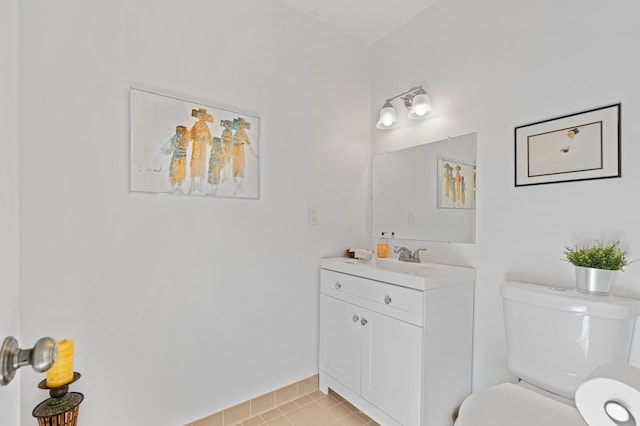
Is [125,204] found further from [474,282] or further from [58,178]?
[474,282]

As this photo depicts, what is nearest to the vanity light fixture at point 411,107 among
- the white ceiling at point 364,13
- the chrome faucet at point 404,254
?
the white ceiling at point 364,13

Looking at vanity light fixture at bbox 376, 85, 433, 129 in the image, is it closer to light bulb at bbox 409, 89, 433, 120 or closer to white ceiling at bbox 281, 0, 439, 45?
light bulb at bbox 409, 89, 433, 120

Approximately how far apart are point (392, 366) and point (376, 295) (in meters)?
0.35

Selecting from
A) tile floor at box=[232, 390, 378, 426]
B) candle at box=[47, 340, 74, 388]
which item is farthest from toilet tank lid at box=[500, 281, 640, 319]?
candle at box=[47, 340, 74, 388]

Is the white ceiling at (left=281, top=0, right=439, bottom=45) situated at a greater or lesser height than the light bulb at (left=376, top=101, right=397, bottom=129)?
greater

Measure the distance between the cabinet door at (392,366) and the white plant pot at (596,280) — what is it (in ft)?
2.17

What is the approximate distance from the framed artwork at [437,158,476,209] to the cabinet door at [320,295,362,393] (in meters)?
0.85

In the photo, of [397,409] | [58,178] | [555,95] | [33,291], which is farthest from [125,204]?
[555,95]

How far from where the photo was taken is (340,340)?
1.86m

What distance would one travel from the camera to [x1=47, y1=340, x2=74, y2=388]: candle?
1.18 meters

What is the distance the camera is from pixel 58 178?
127cm

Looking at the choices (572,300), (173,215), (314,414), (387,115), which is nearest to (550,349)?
(572,300)

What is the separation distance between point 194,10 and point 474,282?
2070 millimetres

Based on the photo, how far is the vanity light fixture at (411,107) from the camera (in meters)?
1.87
